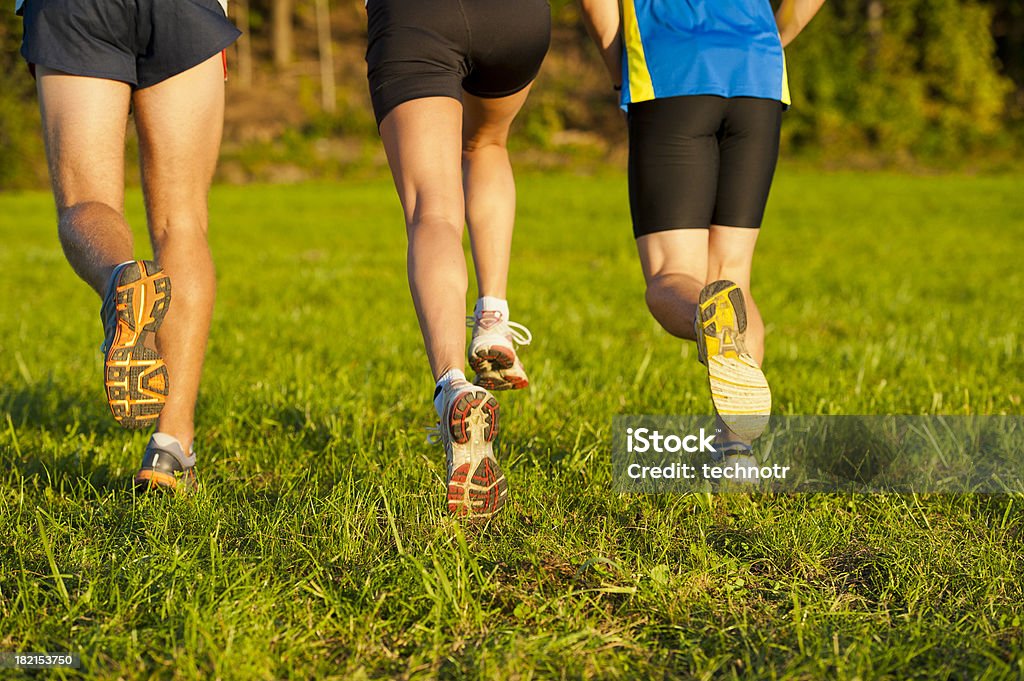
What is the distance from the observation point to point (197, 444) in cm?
376

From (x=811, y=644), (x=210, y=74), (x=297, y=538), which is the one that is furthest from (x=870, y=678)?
(x=210, y=74)

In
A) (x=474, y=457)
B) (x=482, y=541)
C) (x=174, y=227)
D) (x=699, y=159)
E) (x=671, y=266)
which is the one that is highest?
(x=699, y=159)

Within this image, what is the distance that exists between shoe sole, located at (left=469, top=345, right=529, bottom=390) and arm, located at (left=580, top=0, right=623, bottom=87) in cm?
101

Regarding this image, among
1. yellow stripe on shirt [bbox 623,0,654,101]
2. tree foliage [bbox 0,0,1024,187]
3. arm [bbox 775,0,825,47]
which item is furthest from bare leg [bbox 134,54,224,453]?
tree foliage [bbox 0,0,1024,187]

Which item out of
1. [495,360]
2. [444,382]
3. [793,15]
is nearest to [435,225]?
[444,382]

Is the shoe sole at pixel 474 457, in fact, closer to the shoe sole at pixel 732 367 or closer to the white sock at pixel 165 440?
the shoe sole at pixel 732 367

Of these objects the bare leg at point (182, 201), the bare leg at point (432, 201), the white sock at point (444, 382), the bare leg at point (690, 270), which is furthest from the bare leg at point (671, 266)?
the bare leg at point (182, 201)

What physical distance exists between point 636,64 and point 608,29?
193mm

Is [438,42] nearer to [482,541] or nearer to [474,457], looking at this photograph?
[474,457]

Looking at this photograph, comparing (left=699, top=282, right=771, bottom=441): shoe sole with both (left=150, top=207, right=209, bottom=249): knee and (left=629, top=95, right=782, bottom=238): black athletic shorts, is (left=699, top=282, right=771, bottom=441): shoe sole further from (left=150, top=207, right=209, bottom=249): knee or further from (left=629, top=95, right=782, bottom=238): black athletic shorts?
(left=150, top=207, right=209, bottom=249): knee

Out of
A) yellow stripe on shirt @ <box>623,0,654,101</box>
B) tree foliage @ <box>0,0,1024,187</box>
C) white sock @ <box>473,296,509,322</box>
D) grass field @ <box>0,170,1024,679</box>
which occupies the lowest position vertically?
grass field @ <box>0,170,1024,679</box>

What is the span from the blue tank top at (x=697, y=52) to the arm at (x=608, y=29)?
7cm

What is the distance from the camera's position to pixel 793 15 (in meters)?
3.78

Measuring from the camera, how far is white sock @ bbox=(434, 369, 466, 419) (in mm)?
2631
